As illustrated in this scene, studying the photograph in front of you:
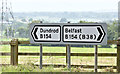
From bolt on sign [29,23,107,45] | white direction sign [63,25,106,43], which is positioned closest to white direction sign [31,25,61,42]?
bolt on sign [29,23,107,45]

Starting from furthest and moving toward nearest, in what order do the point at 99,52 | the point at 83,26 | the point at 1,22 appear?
1. the point at 99,52
2. the point at 1,22
3. the point at 83,26

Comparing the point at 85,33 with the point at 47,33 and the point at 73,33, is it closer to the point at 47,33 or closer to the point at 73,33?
the point at 73,33

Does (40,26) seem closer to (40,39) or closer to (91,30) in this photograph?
(40,39)

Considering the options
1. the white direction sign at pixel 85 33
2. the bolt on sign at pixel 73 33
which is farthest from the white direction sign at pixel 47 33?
the white direction sign at pixel 85 33

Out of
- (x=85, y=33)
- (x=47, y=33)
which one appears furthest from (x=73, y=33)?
(x=47, y=33)

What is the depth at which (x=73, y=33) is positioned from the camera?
3066mm

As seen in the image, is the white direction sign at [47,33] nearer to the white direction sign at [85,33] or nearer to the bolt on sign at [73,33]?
the bolt on sign at [73,33]

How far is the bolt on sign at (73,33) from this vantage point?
304 cm

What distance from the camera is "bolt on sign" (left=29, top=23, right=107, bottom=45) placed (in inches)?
120

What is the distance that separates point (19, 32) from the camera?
3.90m

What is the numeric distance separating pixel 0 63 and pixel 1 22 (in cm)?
77

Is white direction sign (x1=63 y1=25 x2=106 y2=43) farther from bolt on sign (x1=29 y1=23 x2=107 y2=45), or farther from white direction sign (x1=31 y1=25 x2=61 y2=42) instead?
white direction sign (x1=31 y1=25 x2=61 y2=42)
